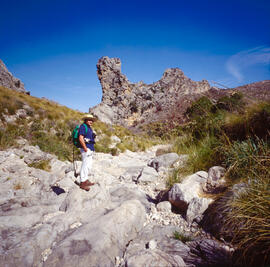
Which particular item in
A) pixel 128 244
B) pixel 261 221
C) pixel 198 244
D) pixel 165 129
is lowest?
pixel 128 244

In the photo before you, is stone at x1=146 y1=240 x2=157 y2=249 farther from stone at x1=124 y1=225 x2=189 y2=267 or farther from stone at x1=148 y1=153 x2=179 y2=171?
stone at x1=148 y1=153 x2=179 y2=171

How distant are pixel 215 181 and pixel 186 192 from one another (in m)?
0.66

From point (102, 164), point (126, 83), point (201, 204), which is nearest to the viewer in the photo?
point (201, 204)

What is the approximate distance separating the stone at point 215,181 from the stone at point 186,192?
0.12 metres

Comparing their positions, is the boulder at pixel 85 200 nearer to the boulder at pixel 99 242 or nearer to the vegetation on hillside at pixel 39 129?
the boulder at pixel 99 242

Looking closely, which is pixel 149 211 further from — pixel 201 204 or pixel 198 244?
pixel 198 244

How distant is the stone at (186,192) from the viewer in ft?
9.98

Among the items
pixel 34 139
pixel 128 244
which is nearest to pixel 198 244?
pixel 128 244

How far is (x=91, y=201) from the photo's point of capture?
3545 millimetres

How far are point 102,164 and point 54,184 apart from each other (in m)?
2.86

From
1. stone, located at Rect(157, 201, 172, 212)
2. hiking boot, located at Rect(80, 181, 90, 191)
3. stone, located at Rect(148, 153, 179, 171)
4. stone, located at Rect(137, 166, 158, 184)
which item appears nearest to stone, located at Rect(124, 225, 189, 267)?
stone, located at Rect(157, 201, 172, 212)

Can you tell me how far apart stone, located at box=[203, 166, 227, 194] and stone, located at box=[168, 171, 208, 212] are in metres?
0.12

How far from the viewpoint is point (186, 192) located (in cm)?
311

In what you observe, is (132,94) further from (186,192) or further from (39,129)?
(186,192)
